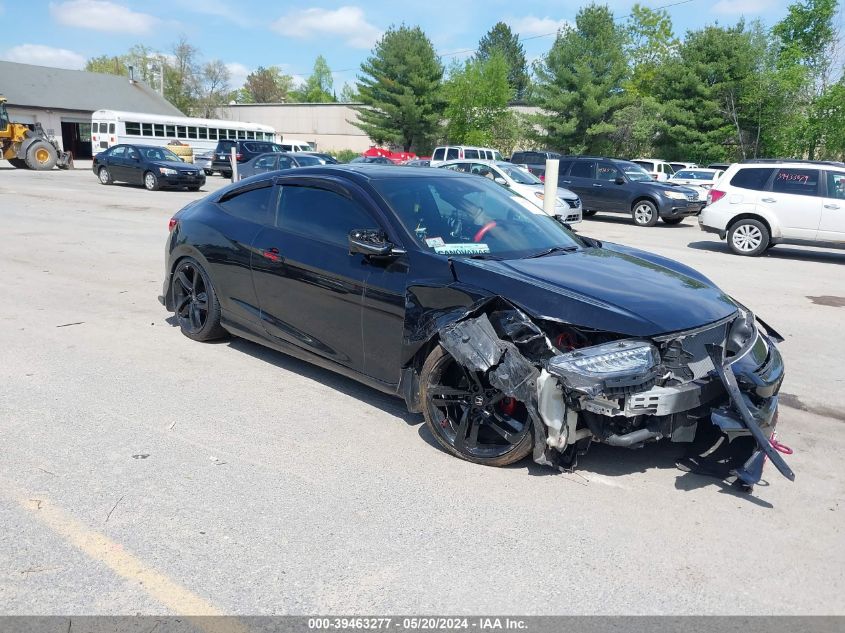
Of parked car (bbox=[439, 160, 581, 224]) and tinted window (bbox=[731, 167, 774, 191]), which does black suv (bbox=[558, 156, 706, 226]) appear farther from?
tinted window (bbox=[731, 167, 774, 191])

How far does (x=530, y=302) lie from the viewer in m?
3.88

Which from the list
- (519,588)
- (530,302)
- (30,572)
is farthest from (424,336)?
(30,572)

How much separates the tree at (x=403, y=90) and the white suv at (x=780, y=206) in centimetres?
4338

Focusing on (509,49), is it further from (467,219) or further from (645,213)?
(467,219)

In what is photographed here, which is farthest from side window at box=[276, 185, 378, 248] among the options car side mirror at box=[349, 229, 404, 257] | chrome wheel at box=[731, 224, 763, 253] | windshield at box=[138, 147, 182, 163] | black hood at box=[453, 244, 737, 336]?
windshield at box=[138, 147, 182, 163]

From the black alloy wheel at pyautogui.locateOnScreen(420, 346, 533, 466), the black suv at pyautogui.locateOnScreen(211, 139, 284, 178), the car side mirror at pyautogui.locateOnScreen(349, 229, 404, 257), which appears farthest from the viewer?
the black suv at pyautogui.locateOnScreen(211, 139, 284, 178)

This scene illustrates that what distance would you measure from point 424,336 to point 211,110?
3275 inches

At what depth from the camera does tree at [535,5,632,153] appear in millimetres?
46719

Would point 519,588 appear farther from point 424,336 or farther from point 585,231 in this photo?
point 585,231

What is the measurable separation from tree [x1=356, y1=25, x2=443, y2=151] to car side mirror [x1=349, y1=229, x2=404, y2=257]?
172 feet

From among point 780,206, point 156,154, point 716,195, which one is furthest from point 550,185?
point 156,154

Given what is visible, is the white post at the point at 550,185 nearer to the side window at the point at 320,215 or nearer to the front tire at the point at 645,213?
the front tire at the point at 645,213

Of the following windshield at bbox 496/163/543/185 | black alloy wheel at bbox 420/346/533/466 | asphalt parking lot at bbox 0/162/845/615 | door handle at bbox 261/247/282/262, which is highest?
windshield at bbox 496/163/543/185

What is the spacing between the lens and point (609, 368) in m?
3.51
